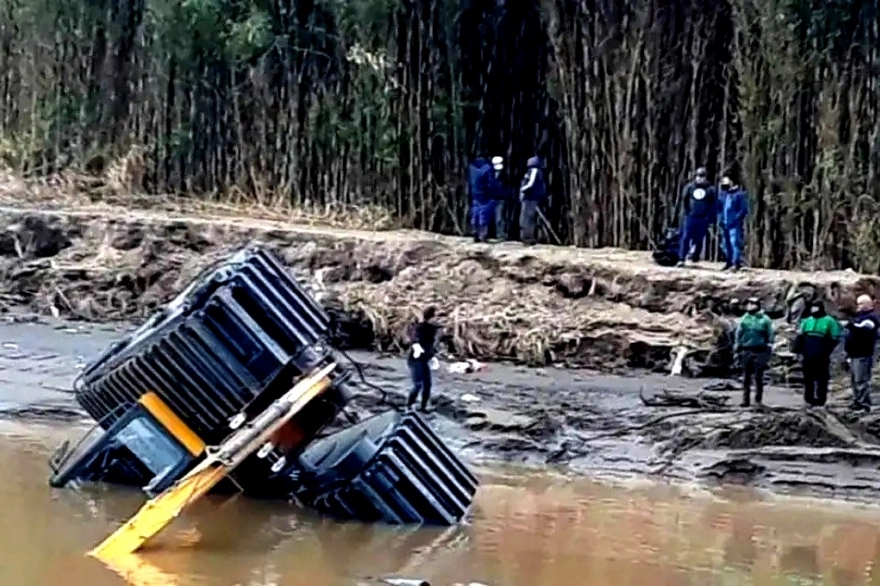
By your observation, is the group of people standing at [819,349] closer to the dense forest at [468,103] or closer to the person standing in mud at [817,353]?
the person standing in mud at [817,353]

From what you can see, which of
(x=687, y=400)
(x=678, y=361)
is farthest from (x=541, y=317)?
(x=687, y=400)

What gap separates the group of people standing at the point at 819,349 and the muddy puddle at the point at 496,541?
7.67 ft

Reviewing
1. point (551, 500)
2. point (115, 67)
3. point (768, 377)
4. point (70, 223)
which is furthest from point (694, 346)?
point (115, 67)

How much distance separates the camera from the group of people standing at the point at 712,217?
2452 cm

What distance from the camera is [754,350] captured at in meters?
20.4

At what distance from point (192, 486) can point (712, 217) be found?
12.5 m

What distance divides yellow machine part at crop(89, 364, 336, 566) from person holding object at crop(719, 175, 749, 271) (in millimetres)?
9547

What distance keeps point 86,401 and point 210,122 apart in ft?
48.7

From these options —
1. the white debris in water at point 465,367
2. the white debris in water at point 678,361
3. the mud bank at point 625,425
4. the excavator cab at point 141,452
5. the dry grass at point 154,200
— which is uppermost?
the dry grass at point 154,200

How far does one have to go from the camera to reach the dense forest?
84.7 feet

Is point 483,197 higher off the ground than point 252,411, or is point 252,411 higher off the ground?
point 483,197

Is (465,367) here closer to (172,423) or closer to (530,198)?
(530,198)

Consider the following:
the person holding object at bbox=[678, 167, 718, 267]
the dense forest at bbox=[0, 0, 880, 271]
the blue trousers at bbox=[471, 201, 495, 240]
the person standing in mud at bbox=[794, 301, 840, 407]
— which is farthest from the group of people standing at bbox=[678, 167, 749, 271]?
the person standing in mud at bbox=[794, 301, 840, 407]

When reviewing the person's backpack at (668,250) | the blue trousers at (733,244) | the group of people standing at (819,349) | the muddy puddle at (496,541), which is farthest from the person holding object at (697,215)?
the muddy puddle at (496,541)
